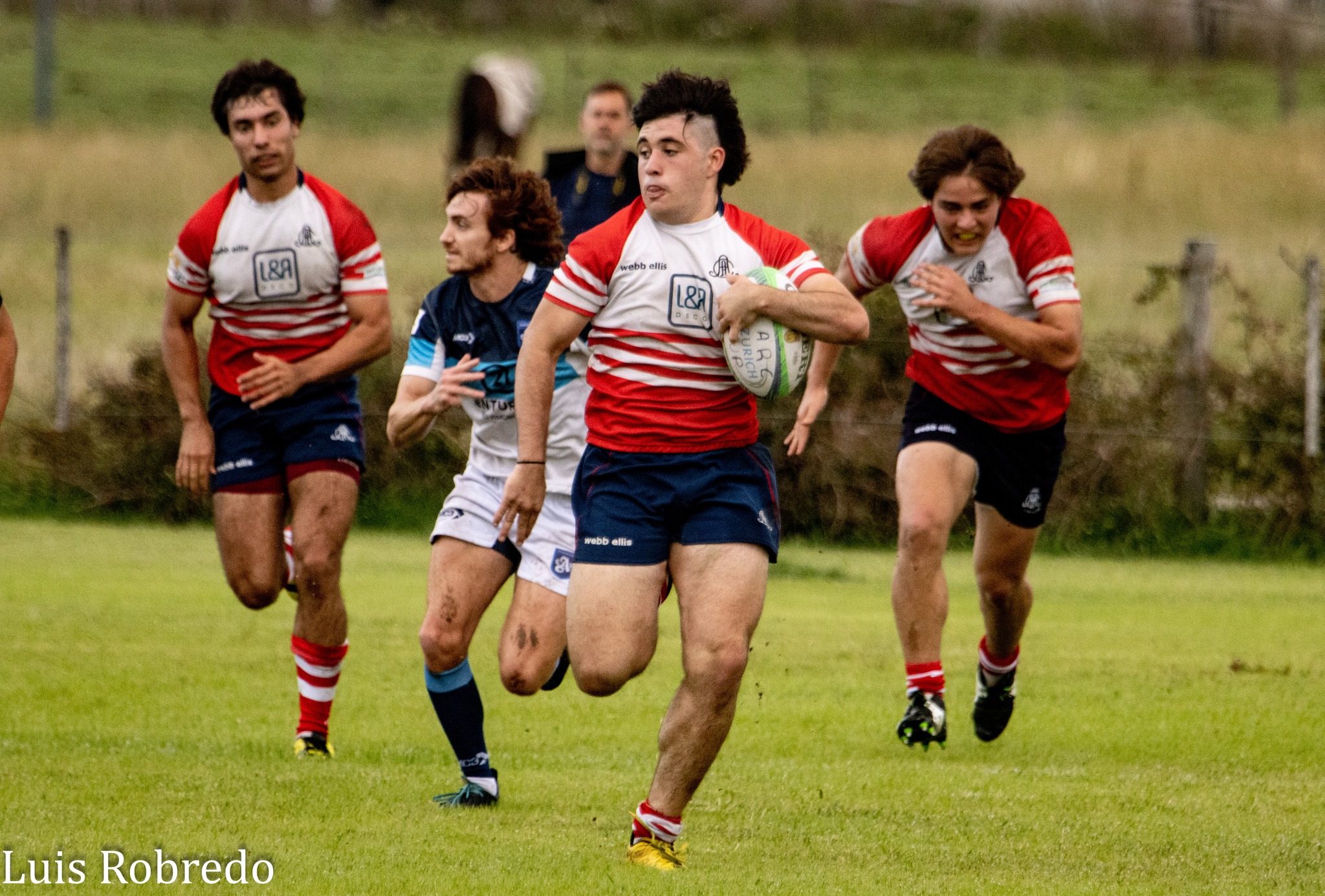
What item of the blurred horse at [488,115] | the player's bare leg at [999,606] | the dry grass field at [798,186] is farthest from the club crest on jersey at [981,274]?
the dry grass field at [798,186]

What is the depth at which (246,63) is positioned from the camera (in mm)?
7559

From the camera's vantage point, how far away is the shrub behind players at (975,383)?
7.47 metres

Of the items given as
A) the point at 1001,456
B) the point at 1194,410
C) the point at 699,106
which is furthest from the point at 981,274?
the point at 1194,410

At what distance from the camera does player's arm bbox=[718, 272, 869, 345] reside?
5449mm

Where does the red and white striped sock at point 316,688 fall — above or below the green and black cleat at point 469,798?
above

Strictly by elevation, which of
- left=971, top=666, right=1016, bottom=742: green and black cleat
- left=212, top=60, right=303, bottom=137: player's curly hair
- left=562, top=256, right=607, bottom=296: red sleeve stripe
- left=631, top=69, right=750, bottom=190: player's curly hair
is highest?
left=212, top=60, right=303, bottom=137: player's curly hair

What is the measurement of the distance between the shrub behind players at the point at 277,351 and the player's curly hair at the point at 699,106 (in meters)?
2.19

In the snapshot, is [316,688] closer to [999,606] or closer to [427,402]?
[427,402]

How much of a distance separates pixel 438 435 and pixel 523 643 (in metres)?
8.70

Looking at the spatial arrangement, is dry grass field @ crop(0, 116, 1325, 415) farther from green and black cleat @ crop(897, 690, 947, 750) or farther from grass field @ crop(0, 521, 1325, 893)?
green and black cleat @ crop(897, 690, 947, 750)

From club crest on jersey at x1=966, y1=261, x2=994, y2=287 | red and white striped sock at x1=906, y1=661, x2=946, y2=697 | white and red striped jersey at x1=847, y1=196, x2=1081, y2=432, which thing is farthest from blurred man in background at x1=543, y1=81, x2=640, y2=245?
red and white striped sock at x1=906, y1=661, x2=946, y2=697

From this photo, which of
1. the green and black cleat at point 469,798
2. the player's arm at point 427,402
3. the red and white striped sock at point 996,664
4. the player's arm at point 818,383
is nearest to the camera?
the player's arm at point 427,402

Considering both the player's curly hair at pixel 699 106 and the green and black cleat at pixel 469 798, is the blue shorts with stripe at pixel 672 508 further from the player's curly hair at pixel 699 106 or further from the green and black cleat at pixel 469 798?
the green and black cleat at pixel 469 798

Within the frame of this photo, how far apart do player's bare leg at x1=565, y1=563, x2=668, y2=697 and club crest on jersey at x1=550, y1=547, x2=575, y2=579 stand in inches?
39.1
